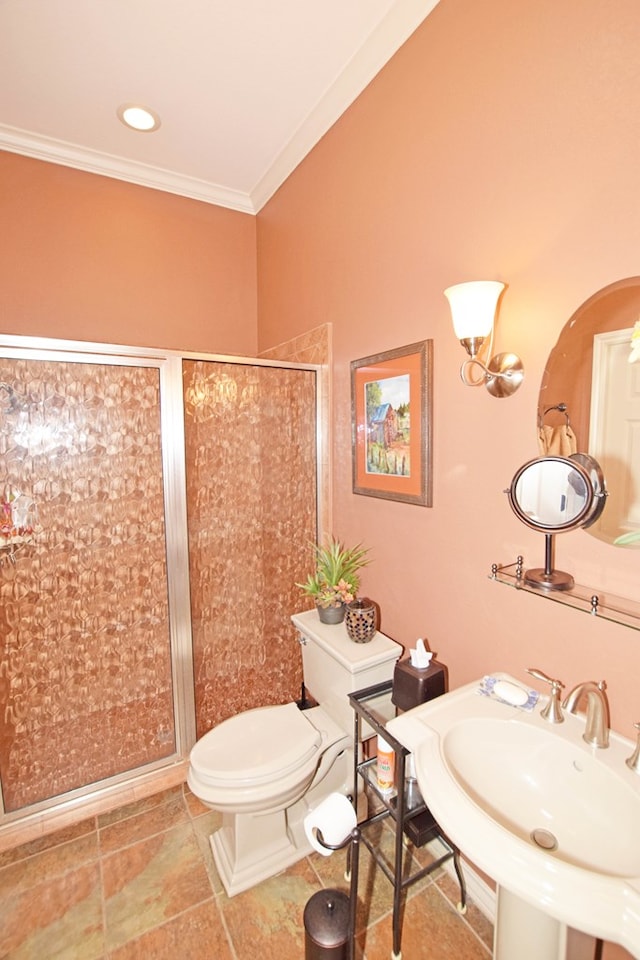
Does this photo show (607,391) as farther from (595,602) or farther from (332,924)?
(332,924)

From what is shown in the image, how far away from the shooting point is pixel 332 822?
892 millimetres

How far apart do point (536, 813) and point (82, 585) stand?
1.73 metres

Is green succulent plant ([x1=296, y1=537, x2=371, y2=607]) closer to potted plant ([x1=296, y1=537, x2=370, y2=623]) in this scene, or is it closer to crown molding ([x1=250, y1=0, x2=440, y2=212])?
potted plant ([x1=296, y1=537, x2=370, y2=623])

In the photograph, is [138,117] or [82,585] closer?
[82,585]

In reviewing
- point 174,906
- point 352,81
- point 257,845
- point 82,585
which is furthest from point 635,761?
point 352,81

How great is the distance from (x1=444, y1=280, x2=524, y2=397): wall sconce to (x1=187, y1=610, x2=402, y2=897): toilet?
3.37 feet

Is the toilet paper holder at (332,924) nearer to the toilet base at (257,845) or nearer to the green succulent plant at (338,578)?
the toilet base at (257,845)

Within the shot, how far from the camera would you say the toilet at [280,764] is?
55.9 inches

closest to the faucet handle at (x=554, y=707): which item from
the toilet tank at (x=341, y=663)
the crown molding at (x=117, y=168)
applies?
the toilet tank at (x=341, y=663)

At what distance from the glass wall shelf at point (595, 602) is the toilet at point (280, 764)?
694mm

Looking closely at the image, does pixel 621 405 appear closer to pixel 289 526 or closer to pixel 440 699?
pixel 440 699

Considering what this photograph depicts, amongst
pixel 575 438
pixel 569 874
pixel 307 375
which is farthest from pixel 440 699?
pixel 307 375

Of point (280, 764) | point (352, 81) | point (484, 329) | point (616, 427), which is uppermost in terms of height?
point (352, 81)

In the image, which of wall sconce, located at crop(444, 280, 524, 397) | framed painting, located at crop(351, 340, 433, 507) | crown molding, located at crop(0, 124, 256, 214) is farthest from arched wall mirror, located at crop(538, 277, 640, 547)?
crown molding, located at crop(0, 124, 256, 214)
